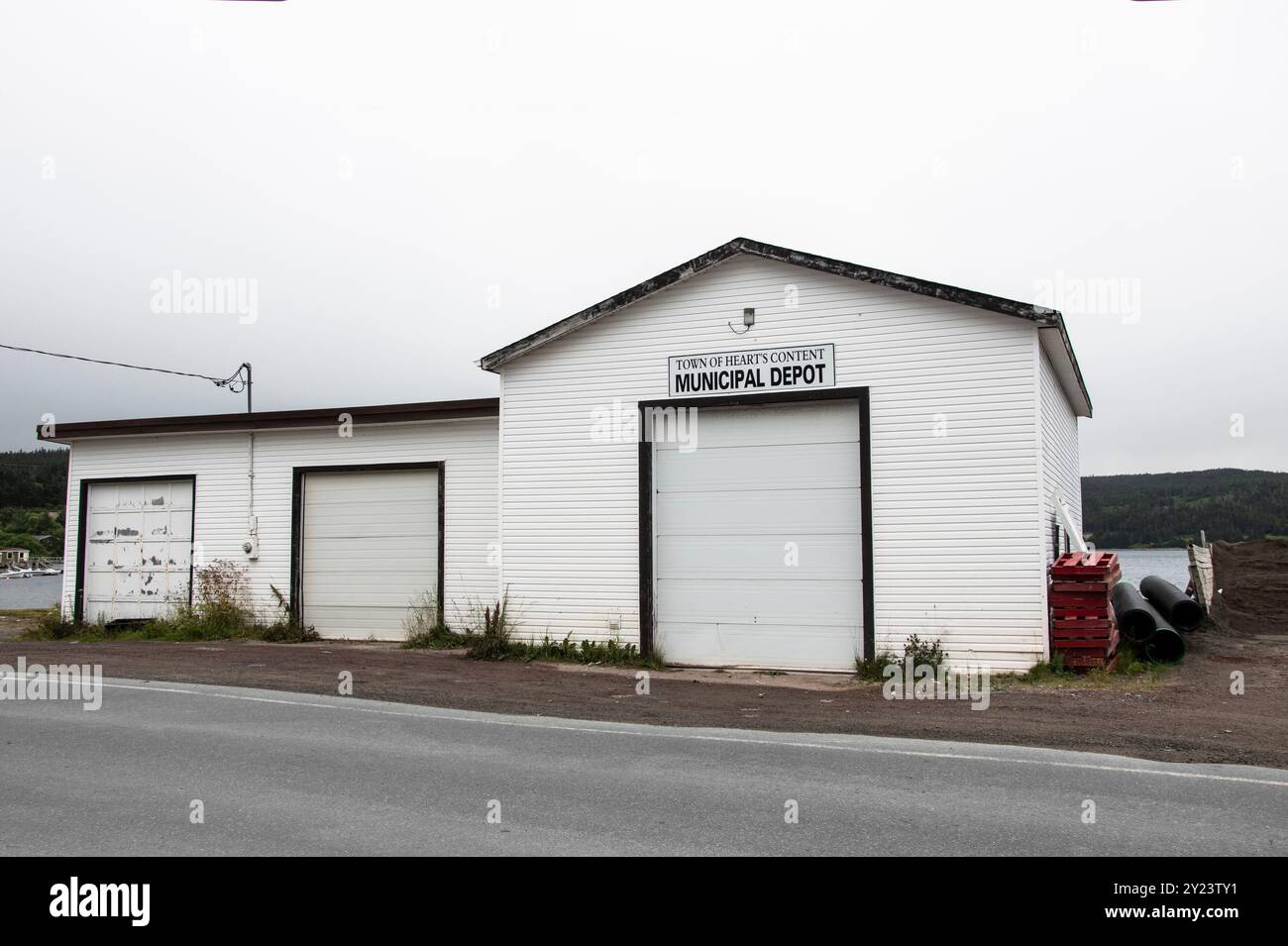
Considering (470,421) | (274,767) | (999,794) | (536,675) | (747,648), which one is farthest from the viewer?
(470,421)

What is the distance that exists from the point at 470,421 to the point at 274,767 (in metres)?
10.5

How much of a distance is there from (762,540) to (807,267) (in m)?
3.88

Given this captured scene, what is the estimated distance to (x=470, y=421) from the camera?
17.7 metres

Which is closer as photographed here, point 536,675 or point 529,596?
point 536,675

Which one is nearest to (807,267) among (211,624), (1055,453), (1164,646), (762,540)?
(762,540)

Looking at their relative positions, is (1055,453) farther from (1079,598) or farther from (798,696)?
(798,696)

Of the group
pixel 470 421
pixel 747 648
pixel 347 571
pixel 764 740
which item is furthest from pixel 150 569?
pixel 764 740

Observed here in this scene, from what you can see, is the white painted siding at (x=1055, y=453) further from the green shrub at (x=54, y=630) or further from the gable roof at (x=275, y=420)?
the green shrub at (x=54, y=630)

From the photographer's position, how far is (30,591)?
51.8m

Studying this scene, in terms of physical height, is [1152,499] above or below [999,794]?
above

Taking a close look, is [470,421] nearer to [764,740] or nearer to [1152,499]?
[764,740]
